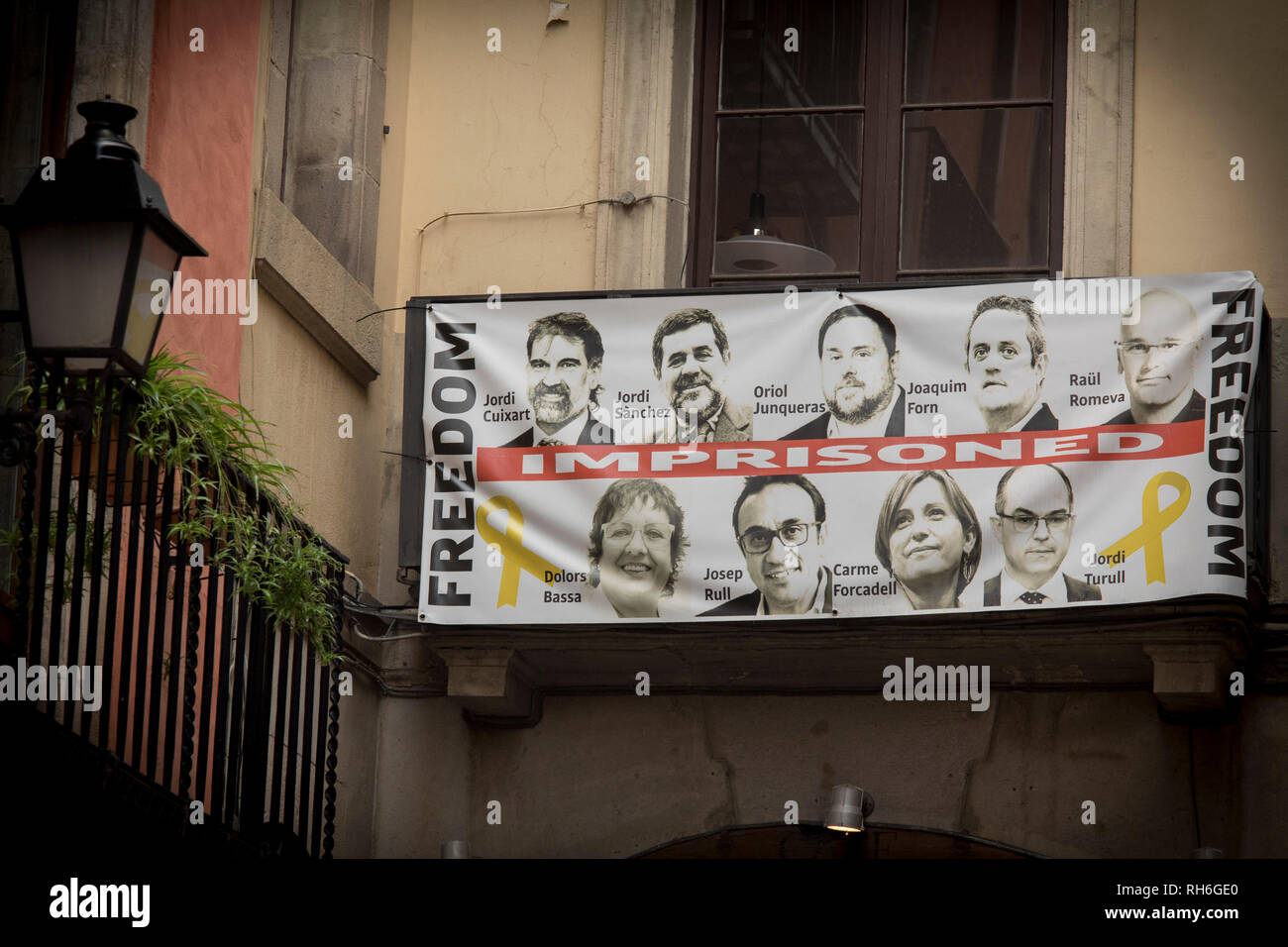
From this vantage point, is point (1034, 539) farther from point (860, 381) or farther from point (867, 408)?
point (860, 381)

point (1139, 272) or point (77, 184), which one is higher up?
point (1139, 272)

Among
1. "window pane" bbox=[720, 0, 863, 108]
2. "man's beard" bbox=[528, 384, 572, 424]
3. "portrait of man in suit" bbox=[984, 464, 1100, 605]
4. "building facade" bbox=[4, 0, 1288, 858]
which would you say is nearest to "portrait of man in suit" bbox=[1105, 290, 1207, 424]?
"portrait of man in suit" bbox=[984, 464, 1100, 605]

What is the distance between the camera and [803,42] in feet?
35.4

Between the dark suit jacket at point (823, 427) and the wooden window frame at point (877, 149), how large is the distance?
84 centimetres

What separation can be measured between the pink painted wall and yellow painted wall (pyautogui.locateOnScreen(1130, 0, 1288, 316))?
4149mm

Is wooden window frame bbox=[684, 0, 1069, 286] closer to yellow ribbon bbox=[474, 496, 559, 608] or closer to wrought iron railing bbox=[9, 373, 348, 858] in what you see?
yellow ribbon bbox=[474, 496, 559, 608]

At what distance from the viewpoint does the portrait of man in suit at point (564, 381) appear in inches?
377

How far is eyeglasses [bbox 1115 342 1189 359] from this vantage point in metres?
9.14

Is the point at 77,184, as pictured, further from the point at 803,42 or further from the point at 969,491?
→ the point at 803,42

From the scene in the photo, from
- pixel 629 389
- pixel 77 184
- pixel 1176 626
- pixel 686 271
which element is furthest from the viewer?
pixel 686 271
